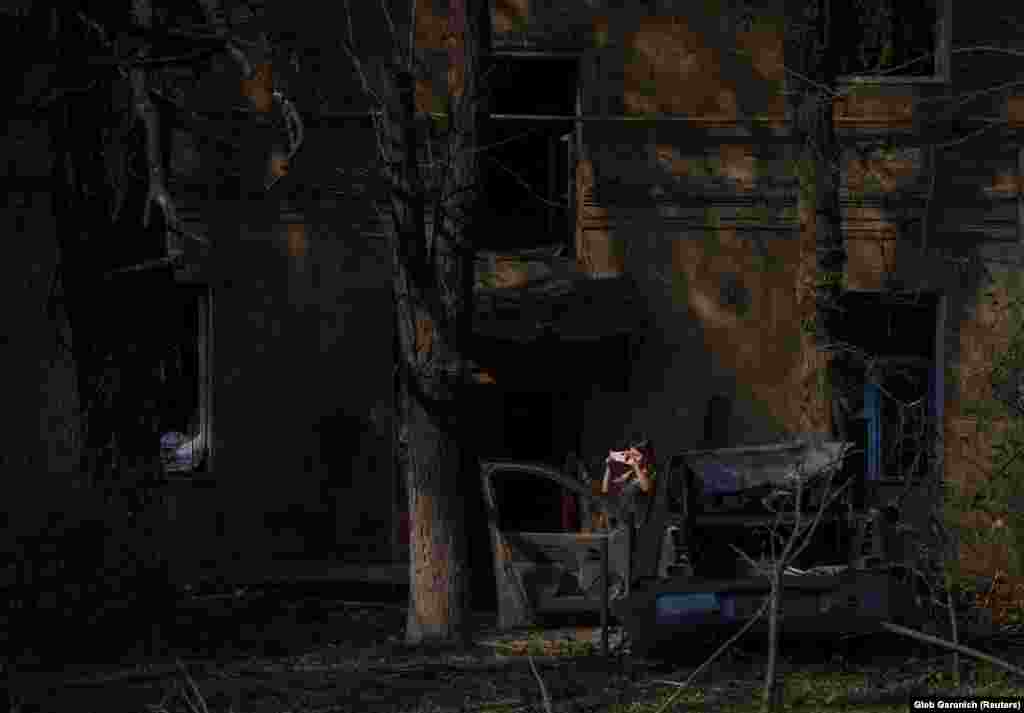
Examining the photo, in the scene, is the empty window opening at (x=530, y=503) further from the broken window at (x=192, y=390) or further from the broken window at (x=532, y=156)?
the broken window at (x=192, y=390)

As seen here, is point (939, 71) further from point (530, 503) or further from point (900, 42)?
point (530, 503)

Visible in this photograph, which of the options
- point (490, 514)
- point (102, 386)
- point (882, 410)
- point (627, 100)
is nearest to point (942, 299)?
point (882, 410)

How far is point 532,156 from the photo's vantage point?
1927 centimetres

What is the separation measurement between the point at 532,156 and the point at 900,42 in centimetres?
414

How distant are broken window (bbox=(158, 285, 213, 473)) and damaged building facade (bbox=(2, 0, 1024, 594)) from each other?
0.11 feet

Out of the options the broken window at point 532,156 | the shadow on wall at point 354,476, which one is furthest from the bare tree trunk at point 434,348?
the shadow on wall at point 354,476

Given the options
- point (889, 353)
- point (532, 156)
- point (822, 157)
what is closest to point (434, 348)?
point (822, 157)

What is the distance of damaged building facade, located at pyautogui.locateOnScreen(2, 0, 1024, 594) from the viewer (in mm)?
18641

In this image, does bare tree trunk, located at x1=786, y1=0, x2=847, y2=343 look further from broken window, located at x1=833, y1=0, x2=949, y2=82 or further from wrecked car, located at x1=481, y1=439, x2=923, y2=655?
wrecked car, located at x1=481, y1=439, x2=923, y2=655

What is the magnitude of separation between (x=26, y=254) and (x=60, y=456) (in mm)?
2267

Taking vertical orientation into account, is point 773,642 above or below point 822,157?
below

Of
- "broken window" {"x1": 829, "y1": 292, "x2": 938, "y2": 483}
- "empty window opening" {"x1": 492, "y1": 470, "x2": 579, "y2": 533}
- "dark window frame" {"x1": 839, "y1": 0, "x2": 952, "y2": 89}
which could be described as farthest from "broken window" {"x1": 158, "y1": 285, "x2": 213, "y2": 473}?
"dark window frame" {"x1": 839, "y1": 0, "x2": 952, "y2": 89}

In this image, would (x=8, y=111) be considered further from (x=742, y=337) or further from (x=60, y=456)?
(x=742, y=337)

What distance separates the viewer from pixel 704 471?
12.0 metres
